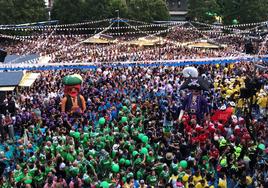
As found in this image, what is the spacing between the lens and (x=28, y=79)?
2169 centimetres

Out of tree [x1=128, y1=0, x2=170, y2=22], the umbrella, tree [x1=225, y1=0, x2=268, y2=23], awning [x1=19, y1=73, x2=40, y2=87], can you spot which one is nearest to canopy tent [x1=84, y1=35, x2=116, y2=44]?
tree [x1=128, y1=0, x2=170, y2=22]

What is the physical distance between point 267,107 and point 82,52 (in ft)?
49.1

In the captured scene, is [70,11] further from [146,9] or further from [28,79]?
[28,79]

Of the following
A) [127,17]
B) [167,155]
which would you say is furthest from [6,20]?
[167,155]

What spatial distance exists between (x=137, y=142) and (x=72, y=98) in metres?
4.42

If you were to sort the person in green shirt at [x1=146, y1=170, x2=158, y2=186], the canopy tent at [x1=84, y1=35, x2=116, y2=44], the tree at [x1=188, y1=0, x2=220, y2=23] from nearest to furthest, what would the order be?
the person in green shirt at [x1=146, y1=170, x2=158, y2=186], the canopy tent at [x1=84, y1=35, x2=116, y2=44], the tree at [x1=188, y1=0, x2=220, y2=23]

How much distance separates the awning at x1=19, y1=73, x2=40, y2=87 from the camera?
20.7 m

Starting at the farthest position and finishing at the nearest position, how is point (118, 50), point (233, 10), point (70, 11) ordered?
point (70, 11) → point (233, 10) → point (118, 50)

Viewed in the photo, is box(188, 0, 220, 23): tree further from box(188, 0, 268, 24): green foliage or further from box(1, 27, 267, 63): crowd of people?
box(1, 27, 267, 63): crowd of people

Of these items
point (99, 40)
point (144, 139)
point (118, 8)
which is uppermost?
point (118, 8)

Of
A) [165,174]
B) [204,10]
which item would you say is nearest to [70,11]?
[204,10]

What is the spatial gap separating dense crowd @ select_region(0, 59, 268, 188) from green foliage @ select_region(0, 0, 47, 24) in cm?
2539

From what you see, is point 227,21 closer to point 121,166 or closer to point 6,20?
point 6,20

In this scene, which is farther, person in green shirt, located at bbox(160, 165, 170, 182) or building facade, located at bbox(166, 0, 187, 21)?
building facade, located at bbox(166, 0, 187, 21)
